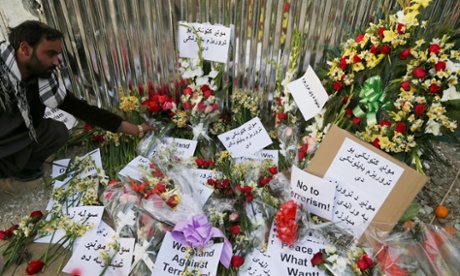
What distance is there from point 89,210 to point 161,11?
0.98 meters

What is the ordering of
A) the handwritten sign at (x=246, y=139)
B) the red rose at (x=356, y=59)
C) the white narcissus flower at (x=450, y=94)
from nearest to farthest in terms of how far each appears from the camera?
the white narcissus flower at (x=450, y=94) < the red rose at (x=356, y=59) < the handwritten sign at (x=246, y=139)

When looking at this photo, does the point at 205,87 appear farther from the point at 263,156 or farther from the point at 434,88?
the point at 434,88

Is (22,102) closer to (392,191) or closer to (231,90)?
(231,90)

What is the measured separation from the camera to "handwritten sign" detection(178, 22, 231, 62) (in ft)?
6.14

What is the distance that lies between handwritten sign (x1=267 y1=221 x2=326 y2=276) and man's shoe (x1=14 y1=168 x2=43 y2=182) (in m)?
1.19

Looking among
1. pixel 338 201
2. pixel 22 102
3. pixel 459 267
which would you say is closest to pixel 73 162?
pixel 22 102

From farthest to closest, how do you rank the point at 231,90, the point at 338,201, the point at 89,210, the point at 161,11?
the point at 231,90
the point at 161,11
the point at 89,210
the point at 338,201

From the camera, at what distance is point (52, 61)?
59.6 inches

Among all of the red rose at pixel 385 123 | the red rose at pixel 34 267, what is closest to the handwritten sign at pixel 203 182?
the red rose at pixel 34 267

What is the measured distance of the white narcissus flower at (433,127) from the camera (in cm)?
142

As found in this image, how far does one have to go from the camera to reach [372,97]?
1557 mm

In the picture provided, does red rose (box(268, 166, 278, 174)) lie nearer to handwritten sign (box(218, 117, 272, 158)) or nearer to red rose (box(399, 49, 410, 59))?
handwritten sign (box(218, 117, 272, 158))

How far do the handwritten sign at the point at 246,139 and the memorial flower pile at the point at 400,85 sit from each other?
35 cm

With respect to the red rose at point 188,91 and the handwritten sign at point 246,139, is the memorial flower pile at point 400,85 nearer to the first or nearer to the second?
the handwritten sign at point 246,139
